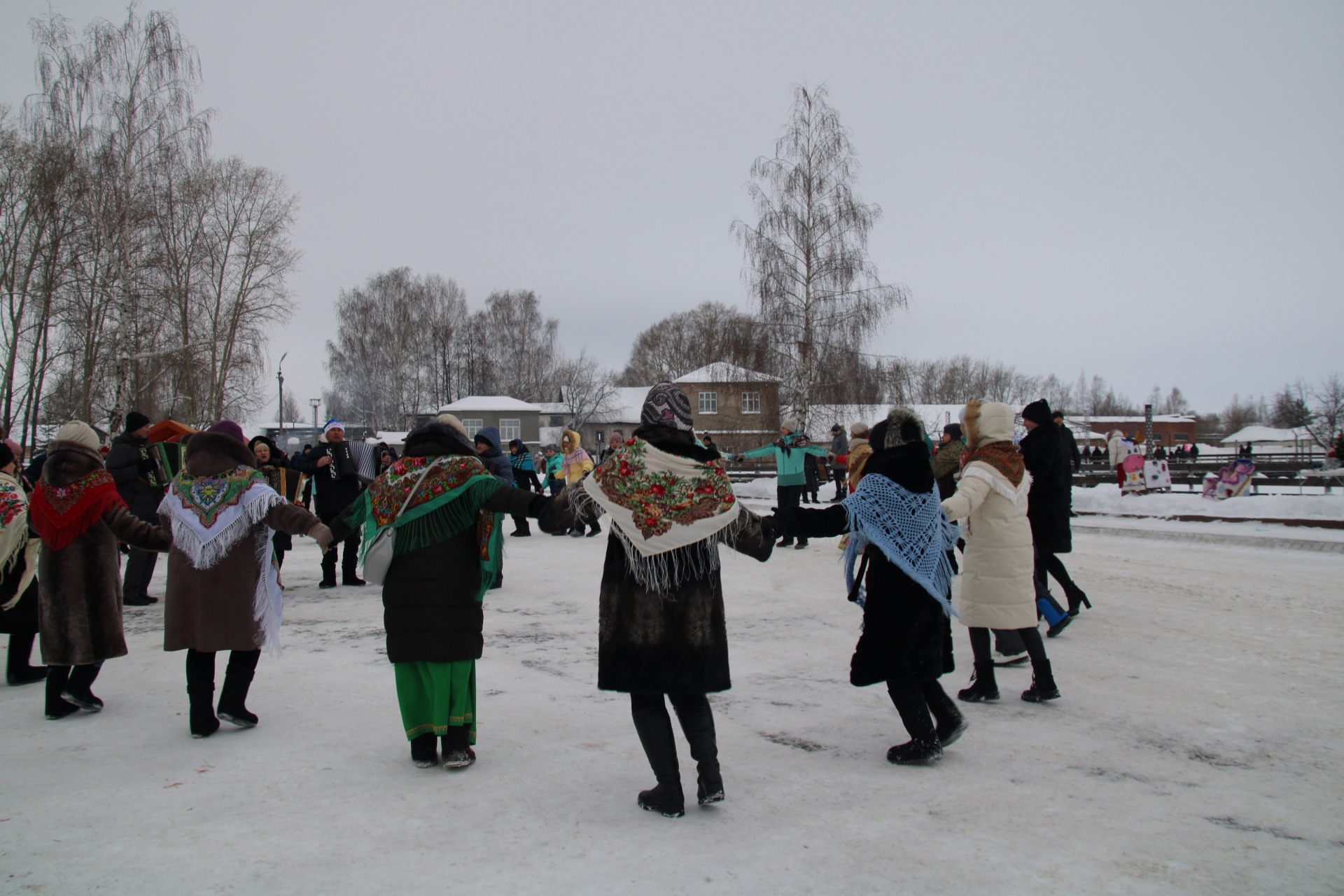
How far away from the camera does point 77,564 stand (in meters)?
4.81

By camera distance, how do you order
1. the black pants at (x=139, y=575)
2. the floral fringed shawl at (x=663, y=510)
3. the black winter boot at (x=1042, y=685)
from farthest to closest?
the black pants at (x=139, y=575)
the black winter boot at (x=1042, y=685)
the floral fringed shawl at (x=663, y=510)

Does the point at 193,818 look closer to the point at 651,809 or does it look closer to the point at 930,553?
the point at 651,809

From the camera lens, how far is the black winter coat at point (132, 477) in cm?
815

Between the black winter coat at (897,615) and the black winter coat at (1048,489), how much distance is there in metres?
2.83

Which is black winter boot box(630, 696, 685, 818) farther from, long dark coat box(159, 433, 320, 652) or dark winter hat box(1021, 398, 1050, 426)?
dark winter hat box(1021, 398, 1050, 426)

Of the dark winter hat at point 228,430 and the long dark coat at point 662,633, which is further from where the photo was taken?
the dark winter hat at point 228,430

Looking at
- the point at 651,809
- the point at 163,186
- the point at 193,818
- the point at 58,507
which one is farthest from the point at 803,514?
the point at 163,186

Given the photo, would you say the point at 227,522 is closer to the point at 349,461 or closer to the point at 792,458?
the point at 349,461

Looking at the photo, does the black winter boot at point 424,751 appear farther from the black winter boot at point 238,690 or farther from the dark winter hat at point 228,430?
the dark winter hat at point 228,430

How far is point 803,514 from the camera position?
3660 mm

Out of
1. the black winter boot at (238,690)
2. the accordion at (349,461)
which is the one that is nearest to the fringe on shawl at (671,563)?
the black winter boot at (238,690)

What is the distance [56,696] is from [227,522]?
4.86 feet

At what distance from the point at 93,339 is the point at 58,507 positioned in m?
20.8

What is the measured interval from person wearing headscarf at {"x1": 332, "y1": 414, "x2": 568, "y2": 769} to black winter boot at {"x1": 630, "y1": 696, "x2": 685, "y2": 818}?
3.16ft
